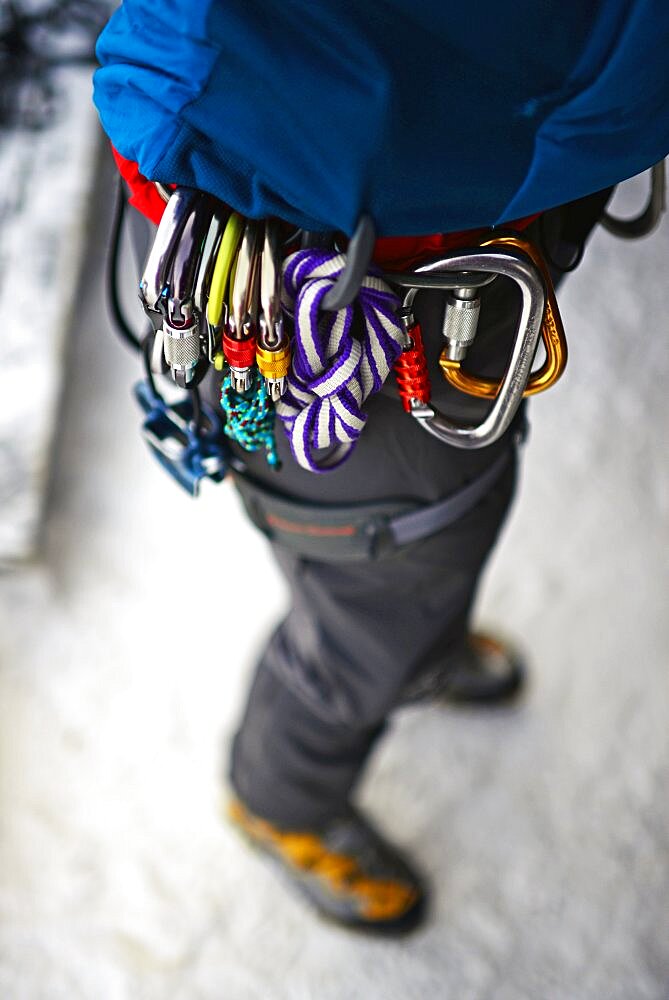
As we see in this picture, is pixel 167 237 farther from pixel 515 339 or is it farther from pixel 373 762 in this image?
pixel 373 762

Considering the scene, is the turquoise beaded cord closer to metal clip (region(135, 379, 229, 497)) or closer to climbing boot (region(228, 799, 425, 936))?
metal clip (region(135, 379, 229, 497))

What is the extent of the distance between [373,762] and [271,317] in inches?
32.1

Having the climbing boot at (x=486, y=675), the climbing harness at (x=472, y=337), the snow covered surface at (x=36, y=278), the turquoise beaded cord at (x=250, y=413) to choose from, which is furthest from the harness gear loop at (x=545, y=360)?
the snow covered surface at (x=36, y=278)

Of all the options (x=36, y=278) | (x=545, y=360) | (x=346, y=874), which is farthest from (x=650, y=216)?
(x=36, y=278)

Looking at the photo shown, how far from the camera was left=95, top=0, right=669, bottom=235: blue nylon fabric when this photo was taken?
1.42 ft

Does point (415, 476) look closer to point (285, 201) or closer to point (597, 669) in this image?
point (285, 201)

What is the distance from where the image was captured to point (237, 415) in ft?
1.92

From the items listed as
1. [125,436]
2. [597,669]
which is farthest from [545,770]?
[125,436]

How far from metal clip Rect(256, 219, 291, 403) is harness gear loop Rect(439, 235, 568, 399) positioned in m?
0.12

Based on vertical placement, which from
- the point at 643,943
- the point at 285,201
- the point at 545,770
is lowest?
the point at 643,943

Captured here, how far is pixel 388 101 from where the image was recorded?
446 millimetres

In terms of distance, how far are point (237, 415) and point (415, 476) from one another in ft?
0.52

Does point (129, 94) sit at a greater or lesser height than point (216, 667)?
greater

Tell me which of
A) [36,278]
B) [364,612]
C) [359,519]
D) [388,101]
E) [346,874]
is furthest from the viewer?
[36,278]
